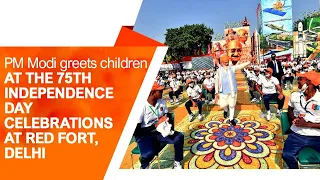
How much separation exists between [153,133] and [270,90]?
161cm

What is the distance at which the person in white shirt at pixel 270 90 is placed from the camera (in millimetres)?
3121

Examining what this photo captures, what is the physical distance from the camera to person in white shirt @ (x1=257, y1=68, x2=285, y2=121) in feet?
10.2

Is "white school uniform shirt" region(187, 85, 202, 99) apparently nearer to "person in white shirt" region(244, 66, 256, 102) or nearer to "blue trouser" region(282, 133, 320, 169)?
"person in white shirt" region(244, 66, 256, 102)

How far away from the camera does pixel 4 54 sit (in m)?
2.49

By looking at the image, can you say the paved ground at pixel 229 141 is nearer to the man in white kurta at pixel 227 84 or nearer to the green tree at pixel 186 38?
the man in white kurta at pixel 227 84

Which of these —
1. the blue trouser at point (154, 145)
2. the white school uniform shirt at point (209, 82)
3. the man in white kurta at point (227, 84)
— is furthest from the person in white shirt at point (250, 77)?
the blue trouser at point (154, 145)

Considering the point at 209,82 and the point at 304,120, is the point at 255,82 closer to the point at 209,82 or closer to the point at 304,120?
the point at 209,82

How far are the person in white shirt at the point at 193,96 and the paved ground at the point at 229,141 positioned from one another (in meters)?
0.07

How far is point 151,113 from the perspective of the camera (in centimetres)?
265

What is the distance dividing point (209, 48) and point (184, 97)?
2.54ft

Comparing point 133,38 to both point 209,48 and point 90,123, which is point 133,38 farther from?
point 209,48

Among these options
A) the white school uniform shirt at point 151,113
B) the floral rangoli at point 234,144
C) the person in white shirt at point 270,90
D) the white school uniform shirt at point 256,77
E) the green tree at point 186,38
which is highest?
the green tree at point 186,38

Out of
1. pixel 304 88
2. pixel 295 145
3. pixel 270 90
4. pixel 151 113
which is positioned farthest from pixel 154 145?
pixel 270 90

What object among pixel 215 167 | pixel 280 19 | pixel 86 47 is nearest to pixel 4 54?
pixel 86 47
